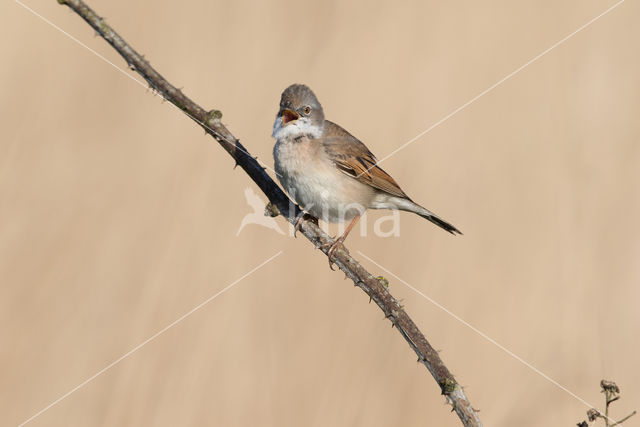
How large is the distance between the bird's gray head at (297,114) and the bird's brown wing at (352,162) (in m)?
0.17

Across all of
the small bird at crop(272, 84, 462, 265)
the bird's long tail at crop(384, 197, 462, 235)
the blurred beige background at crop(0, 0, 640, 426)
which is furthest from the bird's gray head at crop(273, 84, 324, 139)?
the bird's long tail at crop(384, 197, 462, 235)

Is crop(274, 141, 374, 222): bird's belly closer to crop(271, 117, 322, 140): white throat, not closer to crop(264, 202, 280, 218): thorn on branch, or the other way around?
crop(271, 117, 322, 140): white throat

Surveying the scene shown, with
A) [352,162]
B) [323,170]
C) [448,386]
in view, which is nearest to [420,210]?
[352,162]

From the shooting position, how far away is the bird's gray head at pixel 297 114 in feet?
17.9

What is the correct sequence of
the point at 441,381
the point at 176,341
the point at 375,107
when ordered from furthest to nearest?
the point at 375,107 < the point at 176,341 < the point at 441,381

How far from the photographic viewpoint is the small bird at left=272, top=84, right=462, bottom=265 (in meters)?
5.43

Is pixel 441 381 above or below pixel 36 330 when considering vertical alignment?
below

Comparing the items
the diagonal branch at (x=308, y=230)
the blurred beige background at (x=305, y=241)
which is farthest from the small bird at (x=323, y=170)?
the diagonal branch at (x=308, y=230)

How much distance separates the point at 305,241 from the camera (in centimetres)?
644

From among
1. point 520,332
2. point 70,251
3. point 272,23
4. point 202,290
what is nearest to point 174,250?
point 202,290

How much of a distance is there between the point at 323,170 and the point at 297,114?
499mm

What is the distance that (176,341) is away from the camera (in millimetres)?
5766

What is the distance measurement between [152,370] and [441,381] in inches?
135

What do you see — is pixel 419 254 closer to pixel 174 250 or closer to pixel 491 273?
pixel 491 273
